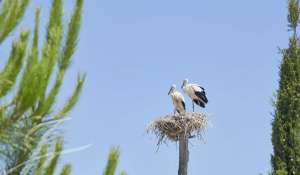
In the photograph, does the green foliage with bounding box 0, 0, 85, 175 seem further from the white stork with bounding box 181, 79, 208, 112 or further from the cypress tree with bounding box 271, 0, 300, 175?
the white stork with bounding box 181, 79, 208, 112

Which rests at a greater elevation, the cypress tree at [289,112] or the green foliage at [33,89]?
the cypress tree at [289,112]

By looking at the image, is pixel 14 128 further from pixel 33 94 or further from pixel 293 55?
pixel 293 55

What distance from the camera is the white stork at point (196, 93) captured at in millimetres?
15446

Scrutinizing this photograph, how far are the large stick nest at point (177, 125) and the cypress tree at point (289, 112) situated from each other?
→ 4.81 ft

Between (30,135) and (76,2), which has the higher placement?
(76,2)

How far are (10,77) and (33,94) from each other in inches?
9.1

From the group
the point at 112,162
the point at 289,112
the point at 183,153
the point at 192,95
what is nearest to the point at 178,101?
the point at 192,95

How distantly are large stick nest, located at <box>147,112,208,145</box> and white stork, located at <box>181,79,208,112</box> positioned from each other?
1.06m

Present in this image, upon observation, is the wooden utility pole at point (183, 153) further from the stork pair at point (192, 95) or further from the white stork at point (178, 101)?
the stork pair at point (192, 95)

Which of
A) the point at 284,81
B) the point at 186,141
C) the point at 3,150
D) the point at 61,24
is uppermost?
the point at 284,81

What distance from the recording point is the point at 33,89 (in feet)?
13.4

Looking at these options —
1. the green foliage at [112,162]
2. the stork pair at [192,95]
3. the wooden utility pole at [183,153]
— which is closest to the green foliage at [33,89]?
the green foliage at [112,162]

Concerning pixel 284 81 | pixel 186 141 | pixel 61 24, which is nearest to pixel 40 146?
pixel 61 24

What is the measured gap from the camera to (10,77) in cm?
423
